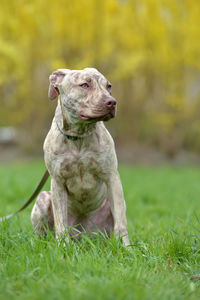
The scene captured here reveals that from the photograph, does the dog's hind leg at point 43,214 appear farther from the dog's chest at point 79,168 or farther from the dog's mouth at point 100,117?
the dog's mouth at point 100,117

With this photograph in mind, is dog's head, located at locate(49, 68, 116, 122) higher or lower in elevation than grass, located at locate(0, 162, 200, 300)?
higher

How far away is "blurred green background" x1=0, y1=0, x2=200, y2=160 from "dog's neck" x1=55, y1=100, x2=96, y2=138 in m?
9.45

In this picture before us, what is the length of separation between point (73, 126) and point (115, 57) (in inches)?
455

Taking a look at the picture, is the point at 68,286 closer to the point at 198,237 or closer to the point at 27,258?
the point at 27,258

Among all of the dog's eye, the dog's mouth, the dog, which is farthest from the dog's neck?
the dog's eye

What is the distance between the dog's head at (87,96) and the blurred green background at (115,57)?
9493 millimetres

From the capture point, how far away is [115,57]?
14234mm

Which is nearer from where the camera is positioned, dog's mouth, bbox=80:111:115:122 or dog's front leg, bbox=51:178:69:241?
dog's mouth, bbox=80:111:115:122

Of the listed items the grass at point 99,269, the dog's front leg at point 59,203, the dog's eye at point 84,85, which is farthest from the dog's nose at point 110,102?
the grass at point 99,269

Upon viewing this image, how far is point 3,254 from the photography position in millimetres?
2648

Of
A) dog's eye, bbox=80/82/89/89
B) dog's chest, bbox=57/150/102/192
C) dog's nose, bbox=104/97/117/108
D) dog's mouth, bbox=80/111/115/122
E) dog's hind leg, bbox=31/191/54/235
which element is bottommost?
dog's hind leg, bbox=31/191/54/235

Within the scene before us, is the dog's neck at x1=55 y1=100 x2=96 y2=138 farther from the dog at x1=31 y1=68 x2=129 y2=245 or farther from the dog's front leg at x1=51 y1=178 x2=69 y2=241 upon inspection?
the dog's front leg at x1=51 y1=178 x2=69 y2=241

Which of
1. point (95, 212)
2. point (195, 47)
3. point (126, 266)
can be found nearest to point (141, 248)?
point (126, 266)

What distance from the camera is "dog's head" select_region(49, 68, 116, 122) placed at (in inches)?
112
